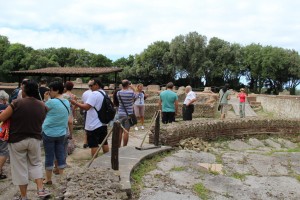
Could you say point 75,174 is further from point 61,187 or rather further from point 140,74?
point 140,74

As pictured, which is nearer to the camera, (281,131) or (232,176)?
(232,176)

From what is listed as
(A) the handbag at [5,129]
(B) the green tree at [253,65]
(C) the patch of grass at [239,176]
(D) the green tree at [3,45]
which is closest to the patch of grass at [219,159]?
(C) the patch of grass at [239,176]

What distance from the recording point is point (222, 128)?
930 centimetres

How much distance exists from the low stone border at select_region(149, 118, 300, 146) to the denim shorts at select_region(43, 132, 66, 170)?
2.84m

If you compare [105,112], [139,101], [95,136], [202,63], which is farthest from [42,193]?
[202,63]

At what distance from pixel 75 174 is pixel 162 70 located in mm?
49771

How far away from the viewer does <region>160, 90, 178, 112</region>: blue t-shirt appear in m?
8.34

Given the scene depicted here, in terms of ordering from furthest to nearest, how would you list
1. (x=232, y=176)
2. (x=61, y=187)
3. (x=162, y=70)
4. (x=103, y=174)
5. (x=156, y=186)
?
(x=162, y=70)
(x=232, y=176)
(x=156, y=186)
(x=103, y=174)
(x=61, y=187)

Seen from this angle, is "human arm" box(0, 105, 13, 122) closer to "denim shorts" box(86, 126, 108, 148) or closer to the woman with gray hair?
the woman with gray hair

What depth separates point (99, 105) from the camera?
5547 millimetres

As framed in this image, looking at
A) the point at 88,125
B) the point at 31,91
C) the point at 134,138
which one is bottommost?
the point at 134,138

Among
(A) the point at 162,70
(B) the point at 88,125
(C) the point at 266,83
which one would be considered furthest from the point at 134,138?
(C) the point at 266,83

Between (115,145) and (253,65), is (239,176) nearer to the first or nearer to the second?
(115,145)

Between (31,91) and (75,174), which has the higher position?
(31,91)
